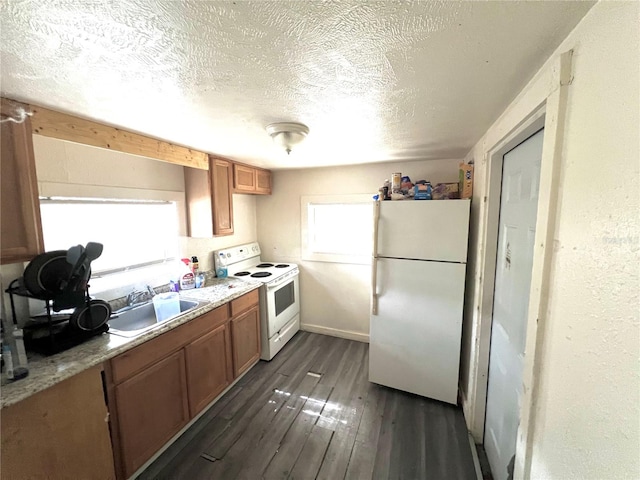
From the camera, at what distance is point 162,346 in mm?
1640

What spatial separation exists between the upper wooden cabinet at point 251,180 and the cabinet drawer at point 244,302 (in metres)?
1.13

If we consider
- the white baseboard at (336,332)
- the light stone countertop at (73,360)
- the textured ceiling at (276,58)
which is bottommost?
the white baseboard at (336,332)

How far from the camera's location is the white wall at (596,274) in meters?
0.52

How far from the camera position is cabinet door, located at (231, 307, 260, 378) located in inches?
90.9

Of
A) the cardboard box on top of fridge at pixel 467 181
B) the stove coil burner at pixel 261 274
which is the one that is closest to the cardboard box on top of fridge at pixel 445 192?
the cardboard box on top of fridge at pixel 467 181

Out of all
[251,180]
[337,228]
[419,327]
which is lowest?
[419,327]

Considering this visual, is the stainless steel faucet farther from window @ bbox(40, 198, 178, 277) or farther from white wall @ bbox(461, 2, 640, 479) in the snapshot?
white wall @ bbox(461, 2, 640, 479)

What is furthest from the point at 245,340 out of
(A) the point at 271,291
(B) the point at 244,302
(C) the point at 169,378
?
(C) the point at 169,378

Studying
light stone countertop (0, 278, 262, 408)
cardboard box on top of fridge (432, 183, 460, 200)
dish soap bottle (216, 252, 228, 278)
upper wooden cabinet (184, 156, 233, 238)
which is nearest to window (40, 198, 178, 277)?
upper wooden cabinet (184, 156, 233, 238)

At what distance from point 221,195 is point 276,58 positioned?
189cm

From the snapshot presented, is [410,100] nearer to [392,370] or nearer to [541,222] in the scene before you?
[541,222]

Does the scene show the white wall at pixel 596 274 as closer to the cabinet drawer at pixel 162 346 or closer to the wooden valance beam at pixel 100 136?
the cabinet drawer at pixel 162 346

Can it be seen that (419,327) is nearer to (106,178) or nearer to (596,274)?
(596,274)

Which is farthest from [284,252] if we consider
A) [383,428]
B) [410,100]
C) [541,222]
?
[541,222]
